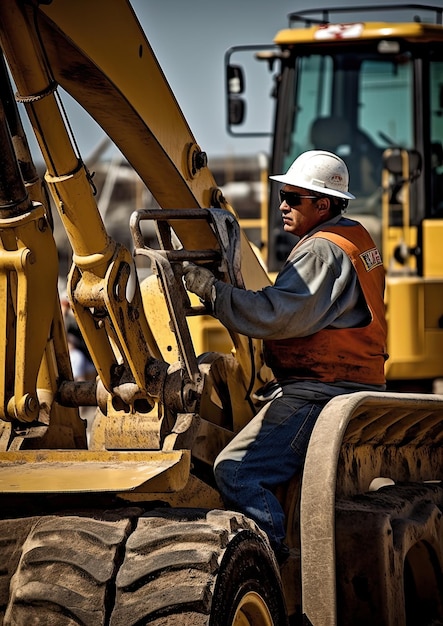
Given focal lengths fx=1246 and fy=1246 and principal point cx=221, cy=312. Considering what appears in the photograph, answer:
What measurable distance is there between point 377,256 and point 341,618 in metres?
1.51

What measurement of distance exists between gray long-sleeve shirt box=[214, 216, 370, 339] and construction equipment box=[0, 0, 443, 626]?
20 centimetres

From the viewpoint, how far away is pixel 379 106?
10.2 m

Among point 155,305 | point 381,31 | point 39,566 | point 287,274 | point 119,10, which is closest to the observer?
point 39,566

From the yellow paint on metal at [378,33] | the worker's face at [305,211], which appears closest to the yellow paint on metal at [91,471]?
the worker's face at [305,211]

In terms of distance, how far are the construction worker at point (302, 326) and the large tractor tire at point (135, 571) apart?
0.64 metres

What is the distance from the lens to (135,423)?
15.6 feet

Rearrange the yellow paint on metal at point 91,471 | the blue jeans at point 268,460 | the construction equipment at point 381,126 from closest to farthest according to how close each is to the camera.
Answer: the yellow paint on metal at point 91,471, the blue jeans at point 268,460, the construction equipment at point 381,126

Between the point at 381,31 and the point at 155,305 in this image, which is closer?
the point at 155,305

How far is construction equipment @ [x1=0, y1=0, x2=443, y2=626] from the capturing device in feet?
13.1

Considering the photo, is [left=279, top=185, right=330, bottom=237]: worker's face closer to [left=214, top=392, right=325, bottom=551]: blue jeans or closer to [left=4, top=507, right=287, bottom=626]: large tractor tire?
[left=214, top=392, right=325, bottom=551]: blue jeans

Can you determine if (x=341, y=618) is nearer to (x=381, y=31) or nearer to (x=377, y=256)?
(x=377, y=256)

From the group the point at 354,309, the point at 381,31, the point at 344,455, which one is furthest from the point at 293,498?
the point at 381,31

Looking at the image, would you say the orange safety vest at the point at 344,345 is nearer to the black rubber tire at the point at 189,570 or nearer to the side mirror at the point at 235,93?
the black rubber tire at the point at 189,570

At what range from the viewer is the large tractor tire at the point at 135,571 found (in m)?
3.84
